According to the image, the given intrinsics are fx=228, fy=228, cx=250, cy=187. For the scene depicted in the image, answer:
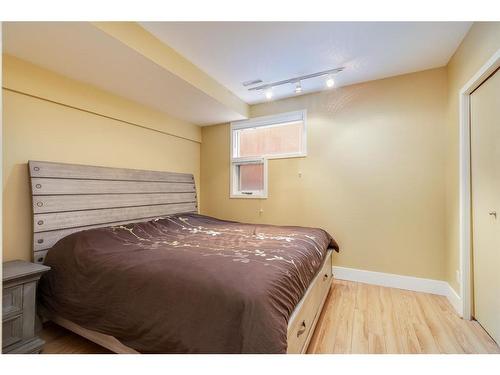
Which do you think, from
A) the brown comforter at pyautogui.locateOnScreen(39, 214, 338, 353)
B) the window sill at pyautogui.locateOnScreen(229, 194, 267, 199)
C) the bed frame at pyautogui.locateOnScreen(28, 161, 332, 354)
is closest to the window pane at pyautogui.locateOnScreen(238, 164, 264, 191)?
the window sill at pyautogui.locateOnScreen(229, 194, 267, 199)

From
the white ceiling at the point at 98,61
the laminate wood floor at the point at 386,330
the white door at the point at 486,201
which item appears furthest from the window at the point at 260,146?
the laminate wood floor at the point at 386,330

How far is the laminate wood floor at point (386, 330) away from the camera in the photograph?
164 centimetres

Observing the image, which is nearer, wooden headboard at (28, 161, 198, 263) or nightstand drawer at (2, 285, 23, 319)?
nightstand drawer at (2, 285, 23, 319)

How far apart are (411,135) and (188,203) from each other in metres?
3.08

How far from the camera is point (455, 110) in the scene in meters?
2.22

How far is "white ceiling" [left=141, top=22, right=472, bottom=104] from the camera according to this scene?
189 cm

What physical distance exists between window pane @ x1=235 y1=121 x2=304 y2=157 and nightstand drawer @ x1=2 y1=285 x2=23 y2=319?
2.90 m

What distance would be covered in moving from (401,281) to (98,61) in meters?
3.79

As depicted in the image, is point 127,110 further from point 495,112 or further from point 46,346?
point 495,112

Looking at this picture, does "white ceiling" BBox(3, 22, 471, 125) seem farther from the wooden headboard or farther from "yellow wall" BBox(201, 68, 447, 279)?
the wooden headboard

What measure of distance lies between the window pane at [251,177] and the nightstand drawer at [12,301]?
273 cm

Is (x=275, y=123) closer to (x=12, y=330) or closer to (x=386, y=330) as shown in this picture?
(x=386, y=330)

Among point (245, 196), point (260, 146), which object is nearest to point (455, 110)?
point (260, 146)
